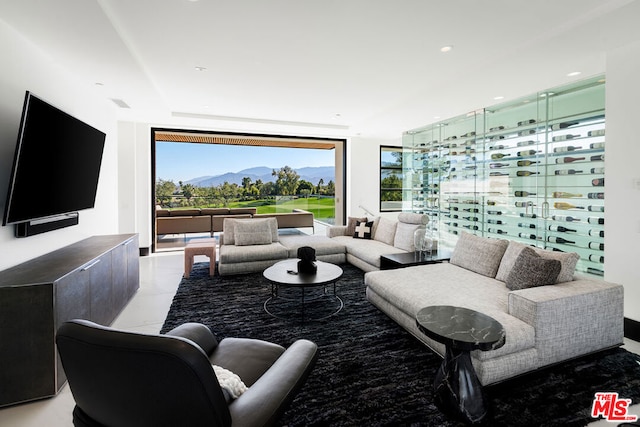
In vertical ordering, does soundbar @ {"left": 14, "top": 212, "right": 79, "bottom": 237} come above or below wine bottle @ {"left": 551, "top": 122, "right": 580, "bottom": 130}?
Result: below

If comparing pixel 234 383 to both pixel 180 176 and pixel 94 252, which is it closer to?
pixel 94 252

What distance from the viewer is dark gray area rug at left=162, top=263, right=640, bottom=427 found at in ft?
6.07

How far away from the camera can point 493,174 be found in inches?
198

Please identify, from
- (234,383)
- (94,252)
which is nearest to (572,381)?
(234,383)

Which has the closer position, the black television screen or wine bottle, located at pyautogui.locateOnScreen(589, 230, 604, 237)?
the black television screen

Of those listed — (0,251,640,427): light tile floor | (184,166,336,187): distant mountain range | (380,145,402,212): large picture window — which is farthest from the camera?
(184,166,336,187): distant mountain range

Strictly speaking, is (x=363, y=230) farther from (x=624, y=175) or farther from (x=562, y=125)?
(x=624, y=175)

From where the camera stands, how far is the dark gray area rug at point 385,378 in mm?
1852

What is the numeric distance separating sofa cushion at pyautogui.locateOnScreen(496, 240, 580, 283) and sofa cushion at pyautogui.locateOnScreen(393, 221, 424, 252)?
158 cm

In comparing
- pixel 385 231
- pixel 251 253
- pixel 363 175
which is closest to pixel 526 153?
pixel 385 231

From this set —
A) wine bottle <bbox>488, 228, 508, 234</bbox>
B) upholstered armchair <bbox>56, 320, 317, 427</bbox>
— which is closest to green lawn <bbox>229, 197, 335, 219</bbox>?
wine bottle <bbox>488, 228, 508, 234</bbox>

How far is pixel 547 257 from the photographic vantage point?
2.83m

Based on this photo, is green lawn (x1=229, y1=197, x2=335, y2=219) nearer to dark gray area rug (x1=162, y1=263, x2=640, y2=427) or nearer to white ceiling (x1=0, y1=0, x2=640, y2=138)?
white ceiling (x1=0, y1=0, x2=640, y2=138)

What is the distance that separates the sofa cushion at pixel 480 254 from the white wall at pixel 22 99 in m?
4.24
